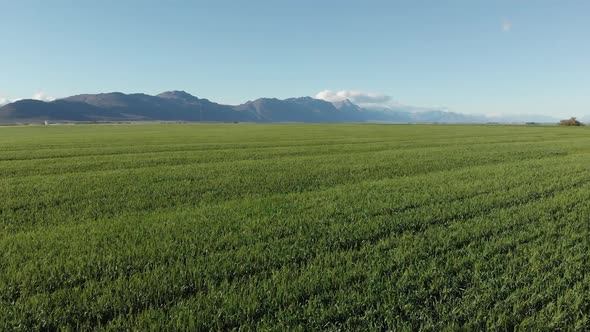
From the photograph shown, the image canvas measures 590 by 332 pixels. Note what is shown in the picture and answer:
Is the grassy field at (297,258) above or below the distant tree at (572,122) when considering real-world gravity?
below

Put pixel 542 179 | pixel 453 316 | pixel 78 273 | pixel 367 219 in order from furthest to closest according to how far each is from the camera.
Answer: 1. pixel 542 179
2. pixel 367 219
3. pixel 78 273
4. pixel 453 316

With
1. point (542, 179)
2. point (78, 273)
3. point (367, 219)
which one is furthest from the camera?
point (542, 179)

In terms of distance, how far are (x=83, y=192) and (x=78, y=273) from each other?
796cm

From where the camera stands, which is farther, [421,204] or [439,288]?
[421,204]

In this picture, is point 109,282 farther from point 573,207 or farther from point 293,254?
point 573,207

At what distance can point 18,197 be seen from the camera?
11742 millimetres

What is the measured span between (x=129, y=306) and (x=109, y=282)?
0.91 metres

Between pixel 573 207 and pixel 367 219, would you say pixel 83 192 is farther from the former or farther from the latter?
pixel 573 207

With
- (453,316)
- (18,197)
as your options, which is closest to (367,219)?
(453,316)

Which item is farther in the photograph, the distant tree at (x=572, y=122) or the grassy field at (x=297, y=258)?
the distant tree at (x=572, y=122)

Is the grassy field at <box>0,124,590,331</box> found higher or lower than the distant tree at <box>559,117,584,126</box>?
lower

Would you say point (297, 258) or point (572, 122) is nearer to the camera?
point (297, 258)

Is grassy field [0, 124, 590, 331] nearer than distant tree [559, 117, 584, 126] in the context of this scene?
Yes

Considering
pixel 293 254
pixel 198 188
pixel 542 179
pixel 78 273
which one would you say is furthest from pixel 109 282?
pixel 542 179
